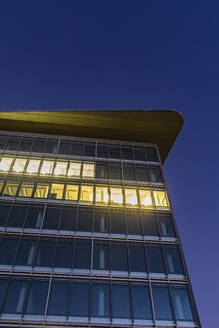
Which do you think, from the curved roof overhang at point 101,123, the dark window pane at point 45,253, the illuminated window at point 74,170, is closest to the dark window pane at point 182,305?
the dark window pane at point 45,253

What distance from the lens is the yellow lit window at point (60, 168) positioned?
25075 millimetres

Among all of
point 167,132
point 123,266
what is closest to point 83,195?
point 123,266

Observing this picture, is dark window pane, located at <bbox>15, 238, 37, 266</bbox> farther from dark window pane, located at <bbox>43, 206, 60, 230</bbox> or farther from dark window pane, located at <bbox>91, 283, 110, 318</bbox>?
dark window pane, located at <bbox>91, 283, 110, 318</bbox>

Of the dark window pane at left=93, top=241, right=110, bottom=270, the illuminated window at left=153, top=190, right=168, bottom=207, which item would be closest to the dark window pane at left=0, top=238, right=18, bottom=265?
the dark window pane at left=93, top=241, right=110, bottom=270

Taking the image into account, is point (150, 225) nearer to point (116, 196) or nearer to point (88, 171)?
point (116, 196)

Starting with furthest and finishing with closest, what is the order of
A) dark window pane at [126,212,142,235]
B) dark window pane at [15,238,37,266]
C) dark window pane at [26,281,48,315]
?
dark window pane at [126,212,142,235]
dark window pane at [15,238,37,266]
dark window pane at [26,281,48,315]

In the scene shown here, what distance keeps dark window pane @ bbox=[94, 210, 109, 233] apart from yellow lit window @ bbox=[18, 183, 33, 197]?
6.07 m

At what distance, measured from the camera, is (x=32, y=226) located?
1989cm

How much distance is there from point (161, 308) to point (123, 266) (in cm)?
354

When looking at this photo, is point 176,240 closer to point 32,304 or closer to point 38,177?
point 32,304

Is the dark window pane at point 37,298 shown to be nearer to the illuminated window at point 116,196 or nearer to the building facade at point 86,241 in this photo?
the building facade at point 86,241

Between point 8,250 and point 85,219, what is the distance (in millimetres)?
6097

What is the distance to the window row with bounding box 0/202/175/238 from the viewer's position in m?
20.2

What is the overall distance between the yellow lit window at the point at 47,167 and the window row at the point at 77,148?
1.77 m
